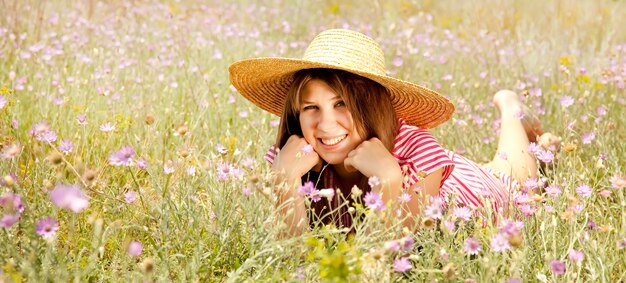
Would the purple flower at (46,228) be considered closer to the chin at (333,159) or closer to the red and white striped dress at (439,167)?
the red and white striped dress at (439,167)

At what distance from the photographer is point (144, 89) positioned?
389 cm

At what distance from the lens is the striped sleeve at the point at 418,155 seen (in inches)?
101

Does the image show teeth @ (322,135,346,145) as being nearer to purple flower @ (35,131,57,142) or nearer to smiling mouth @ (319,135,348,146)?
smiling mouth @ (319,135,348,146)

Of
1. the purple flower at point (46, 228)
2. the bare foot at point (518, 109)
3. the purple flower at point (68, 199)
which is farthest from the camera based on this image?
the bare foot at point (518, 109)

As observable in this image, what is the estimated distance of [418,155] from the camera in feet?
8.70

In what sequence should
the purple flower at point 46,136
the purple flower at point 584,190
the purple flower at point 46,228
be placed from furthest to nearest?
the purple flower at point 584,190 < the purple flower at point 46,136 < the purple flower at point 46,228

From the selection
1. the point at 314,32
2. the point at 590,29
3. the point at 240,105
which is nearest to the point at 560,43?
the point at 590,29

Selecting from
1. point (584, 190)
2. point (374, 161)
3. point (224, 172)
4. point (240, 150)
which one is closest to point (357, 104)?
point (374, 161)

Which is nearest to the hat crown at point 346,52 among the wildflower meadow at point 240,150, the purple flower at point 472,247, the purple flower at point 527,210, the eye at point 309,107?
the eye at point 309,107

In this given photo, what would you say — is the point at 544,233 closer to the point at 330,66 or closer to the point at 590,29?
the point at 330,66

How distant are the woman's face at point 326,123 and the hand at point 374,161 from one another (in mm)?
57

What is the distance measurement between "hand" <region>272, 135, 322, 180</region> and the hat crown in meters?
0.31

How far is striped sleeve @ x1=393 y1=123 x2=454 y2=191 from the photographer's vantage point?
257 centimetres

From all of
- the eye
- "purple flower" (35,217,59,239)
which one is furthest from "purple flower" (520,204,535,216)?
"purple flower" (35,217,59,239)
